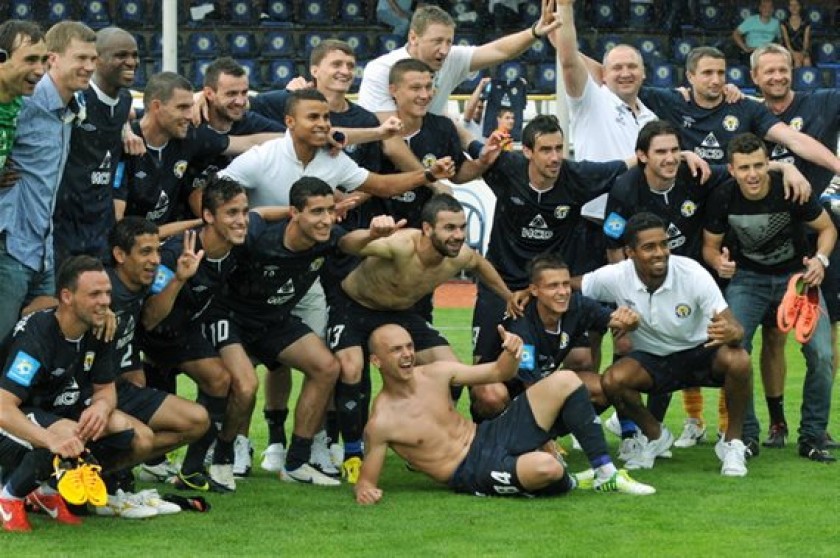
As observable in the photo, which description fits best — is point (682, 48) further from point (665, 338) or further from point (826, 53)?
point (665, 338)

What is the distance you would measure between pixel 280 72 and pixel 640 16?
5.77m

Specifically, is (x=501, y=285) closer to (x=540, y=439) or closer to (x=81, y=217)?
(x=540, y=439)

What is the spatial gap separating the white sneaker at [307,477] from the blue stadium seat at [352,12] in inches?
677

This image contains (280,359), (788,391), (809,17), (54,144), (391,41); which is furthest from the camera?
(809,17)

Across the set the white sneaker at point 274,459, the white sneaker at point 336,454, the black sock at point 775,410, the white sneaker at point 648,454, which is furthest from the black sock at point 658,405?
the white sneaker at point 274,459

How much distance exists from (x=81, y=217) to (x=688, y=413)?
438cm

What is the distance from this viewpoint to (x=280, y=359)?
33.0ft

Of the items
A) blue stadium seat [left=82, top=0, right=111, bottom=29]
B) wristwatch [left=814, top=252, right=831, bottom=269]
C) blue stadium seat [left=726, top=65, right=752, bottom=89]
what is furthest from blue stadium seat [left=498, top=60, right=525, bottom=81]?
wristwatch [left=814, top=252, right=831, bottom=269]

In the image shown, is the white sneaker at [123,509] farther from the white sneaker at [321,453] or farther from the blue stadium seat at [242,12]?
the blue stadium seat at [242,12]

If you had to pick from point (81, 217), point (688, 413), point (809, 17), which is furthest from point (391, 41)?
point (81, 217)

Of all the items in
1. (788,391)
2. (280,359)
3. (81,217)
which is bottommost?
(788,391)

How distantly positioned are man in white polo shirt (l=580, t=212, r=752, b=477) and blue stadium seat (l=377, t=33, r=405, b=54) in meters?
15.4

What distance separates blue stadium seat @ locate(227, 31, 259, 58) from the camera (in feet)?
84.7

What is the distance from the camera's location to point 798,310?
34.0 ft
